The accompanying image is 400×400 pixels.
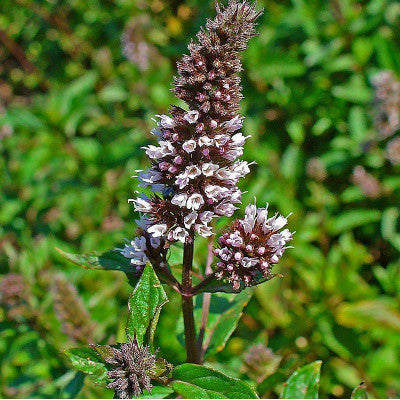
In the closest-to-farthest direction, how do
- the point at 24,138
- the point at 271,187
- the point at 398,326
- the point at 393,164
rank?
the point at 398,326
the point at 393,164
the point at 271,187
the point at 24,138

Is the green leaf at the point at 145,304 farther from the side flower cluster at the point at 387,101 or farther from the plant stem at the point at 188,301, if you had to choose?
the side flower cluster at the point at 387,101

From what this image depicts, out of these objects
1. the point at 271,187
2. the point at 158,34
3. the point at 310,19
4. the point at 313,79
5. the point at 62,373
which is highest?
the point at 158,34

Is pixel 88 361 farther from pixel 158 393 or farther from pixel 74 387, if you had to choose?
pixel 74 387

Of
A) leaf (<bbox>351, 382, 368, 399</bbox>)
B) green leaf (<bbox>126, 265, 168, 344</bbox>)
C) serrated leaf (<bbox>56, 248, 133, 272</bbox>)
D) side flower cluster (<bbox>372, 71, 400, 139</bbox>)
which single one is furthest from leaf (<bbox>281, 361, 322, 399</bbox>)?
side flower cluster (<bbox>372, 71, 400, 139</bbox>)

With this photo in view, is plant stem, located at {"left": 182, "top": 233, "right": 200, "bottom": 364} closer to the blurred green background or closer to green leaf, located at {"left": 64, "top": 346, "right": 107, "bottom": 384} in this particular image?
green leaf, located at {"left": 64, "top": 346, "right": 107, "bottom": 384}

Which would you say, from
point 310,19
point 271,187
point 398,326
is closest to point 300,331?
point 398,326

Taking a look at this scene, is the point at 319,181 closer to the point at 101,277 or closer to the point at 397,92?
the point at 397,92

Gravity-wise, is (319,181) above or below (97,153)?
below
